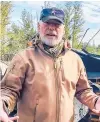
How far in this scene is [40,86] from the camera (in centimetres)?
246

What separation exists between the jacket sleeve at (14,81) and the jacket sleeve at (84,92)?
0.50 m

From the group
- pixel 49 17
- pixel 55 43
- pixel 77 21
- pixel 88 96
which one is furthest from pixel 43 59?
pixel 77 21

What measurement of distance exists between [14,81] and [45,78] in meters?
0.22

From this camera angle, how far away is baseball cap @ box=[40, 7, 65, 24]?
2.57 metres

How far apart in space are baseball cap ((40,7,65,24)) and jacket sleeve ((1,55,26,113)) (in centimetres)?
36

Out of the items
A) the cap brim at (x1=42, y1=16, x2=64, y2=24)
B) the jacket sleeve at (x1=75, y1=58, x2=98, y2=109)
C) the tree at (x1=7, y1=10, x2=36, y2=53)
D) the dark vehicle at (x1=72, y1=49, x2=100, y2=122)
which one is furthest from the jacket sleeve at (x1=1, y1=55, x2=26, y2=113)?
the tree at (x1=7, y1=10, x2=36, y2=53)

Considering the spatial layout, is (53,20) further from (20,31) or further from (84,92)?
(20,31)

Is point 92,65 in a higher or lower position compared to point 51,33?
lower

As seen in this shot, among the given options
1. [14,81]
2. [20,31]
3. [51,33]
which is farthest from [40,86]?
[20,31]

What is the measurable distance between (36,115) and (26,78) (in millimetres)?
277

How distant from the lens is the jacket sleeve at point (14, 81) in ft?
7.97

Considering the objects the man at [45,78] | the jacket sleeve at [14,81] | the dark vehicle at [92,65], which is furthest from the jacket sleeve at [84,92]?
the dark vehicle at [92,65]

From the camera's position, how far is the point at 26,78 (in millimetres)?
2494

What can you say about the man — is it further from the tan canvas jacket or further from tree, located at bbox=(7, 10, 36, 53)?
tree, located at bbox=(7, 10, 36, 53)
